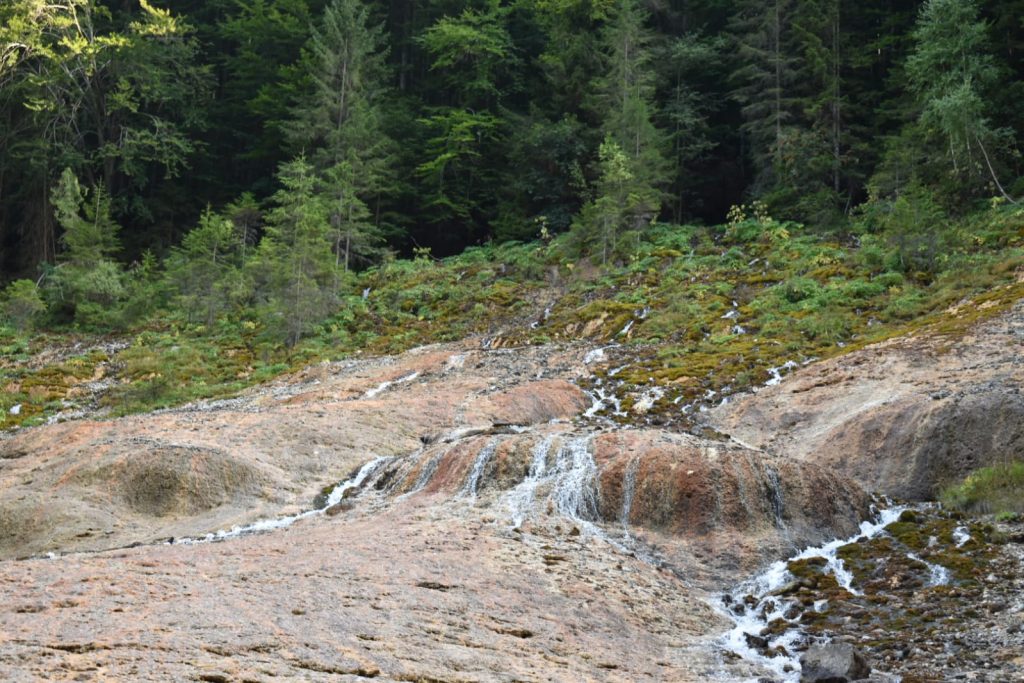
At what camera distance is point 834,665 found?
30.3 feet

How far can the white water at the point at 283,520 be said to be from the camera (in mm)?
14320

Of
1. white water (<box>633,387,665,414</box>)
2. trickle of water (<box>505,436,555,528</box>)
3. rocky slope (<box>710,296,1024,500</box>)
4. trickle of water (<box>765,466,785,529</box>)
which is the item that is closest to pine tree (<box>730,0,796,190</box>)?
rocky slope (<box>710,296,1024,500</box>)

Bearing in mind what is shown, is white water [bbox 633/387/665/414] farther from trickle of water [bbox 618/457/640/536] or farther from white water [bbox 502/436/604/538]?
trickle of water [bbox 618/457/640/536]

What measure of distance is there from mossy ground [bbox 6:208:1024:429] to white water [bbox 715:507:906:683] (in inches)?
263

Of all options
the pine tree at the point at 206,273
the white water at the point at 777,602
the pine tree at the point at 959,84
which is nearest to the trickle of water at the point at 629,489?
the white water at the point at 777,602

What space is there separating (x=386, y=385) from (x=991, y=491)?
49.7 feet

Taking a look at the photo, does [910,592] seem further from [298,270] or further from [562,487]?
[298,270]

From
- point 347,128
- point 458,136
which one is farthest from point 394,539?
point 458,136

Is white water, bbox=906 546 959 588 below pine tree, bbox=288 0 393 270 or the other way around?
below

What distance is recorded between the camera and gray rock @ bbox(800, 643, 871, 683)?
29.8 ft

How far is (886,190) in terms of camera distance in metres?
33.0

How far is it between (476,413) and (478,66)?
30.4 meters

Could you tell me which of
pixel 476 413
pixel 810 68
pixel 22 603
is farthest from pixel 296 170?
pixel 22 603

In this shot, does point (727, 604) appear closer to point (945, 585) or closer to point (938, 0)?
point (945, 585)
